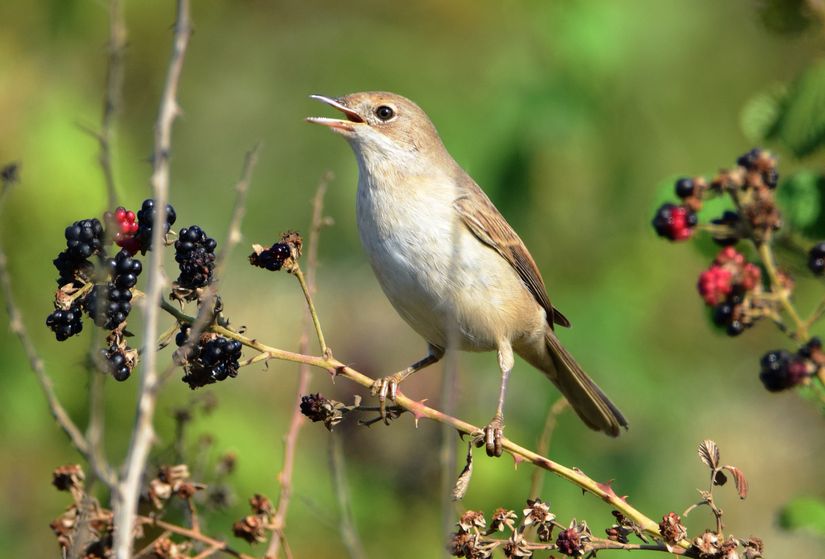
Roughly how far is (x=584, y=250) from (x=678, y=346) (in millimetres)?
1387

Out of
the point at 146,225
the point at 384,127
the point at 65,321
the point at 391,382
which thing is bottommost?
the point at 65,321

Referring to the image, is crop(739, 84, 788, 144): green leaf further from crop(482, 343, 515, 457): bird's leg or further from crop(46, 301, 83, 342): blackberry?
crop(46, 301, 83, 342): blackberry

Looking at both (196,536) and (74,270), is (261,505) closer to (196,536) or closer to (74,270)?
(196,536)

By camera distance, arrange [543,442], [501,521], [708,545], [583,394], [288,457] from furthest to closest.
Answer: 1. [583,394]
2. [543,442]
3. [288,457]
4. [501,521]
5. [708,545]

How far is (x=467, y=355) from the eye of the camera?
6.45 m

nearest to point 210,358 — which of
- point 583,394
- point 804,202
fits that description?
point 804,202

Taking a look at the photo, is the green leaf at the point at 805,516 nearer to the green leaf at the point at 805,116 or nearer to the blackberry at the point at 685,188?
the blackberry at the point at 685,188

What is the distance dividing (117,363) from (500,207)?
366 cm

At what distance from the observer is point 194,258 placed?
274 cm

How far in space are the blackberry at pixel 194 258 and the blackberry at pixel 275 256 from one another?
0.17 m

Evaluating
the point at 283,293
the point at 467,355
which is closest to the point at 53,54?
the point at 283,293

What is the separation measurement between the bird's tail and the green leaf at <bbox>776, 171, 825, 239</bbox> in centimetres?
157

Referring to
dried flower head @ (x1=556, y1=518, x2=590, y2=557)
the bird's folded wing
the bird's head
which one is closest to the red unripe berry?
dried flower head @ (x1=556, y1=518, x2=590, y2=557)

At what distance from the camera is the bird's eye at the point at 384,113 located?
4.92m
